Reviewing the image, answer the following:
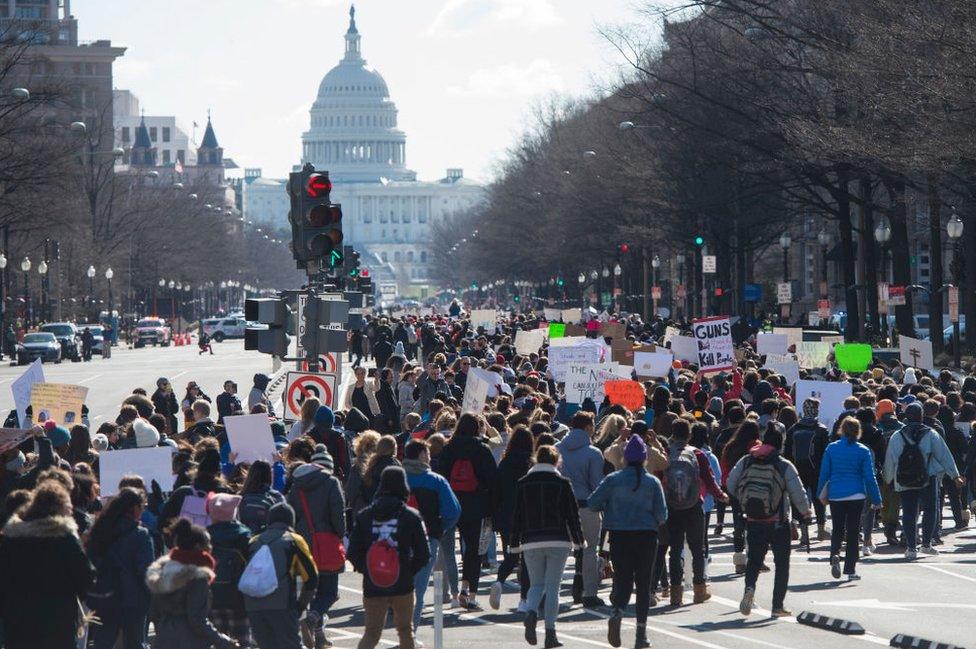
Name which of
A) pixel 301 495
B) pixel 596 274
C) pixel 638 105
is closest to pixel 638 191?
pixel 638 105

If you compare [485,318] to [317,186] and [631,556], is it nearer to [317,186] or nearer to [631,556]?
[317,186]

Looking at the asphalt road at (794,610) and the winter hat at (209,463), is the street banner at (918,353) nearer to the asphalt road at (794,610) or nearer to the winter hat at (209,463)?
the asphalt road at (794,610)

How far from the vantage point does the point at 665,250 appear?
86.7 m

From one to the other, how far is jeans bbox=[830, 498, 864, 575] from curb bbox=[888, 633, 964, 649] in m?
3.50

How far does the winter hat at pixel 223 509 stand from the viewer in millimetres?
12391

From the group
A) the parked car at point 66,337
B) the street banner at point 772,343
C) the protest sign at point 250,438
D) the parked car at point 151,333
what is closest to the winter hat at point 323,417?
the protest sign at point 250,438

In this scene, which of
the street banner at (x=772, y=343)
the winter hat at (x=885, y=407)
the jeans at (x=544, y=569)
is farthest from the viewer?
the street banner at (x=772, y=343)

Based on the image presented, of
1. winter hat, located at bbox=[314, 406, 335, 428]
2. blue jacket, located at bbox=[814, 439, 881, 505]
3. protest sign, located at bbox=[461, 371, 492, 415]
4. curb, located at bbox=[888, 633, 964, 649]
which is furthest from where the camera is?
protest sign, located at bbox=[461, 371, 492, 415]

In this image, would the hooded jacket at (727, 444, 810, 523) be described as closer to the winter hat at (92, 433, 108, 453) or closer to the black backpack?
the black backpack

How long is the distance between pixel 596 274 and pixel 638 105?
44.2 meters

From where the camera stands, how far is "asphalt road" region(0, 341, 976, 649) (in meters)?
14.9

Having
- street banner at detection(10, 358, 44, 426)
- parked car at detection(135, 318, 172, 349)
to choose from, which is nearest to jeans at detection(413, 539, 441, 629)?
street banner at detection(10, 358, 44, 426)

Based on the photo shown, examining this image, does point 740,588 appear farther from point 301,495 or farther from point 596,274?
point 596,274

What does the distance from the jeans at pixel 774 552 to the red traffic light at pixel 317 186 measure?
6.29 meters
